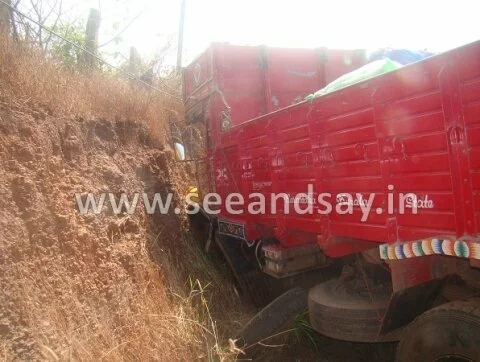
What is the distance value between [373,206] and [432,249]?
1.63ft

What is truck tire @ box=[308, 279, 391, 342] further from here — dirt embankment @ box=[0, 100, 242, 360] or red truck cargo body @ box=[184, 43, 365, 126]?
red truck cargo body @ box=[184, 43, 365, 126]

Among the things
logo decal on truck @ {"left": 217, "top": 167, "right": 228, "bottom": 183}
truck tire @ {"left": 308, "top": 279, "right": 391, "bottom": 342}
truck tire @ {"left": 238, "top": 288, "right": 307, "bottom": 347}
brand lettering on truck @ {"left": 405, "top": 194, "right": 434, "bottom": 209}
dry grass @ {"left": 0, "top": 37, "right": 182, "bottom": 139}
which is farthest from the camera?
logo decal on truck @ {"left": 217, "top": 167, "right": 228, "bottom": 183}

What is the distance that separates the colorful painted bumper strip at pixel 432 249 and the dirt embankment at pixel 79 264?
5.35 feet

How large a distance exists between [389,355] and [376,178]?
1656mm

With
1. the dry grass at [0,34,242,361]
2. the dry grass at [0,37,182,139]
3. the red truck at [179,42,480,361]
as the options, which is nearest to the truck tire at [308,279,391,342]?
the red truck at [179,42,480,361]

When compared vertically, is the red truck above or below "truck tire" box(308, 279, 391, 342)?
above

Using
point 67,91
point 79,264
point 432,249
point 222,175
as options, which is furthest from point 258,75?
point 432,249

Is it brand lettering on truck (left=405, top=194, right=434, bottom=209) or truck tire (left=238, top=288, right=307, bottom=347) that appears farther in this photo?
truck tire (left=238, top=288, right=307, bottom=347)

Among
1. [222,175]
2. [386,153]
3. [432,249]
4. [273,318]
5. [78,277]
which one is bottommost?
[273,318]

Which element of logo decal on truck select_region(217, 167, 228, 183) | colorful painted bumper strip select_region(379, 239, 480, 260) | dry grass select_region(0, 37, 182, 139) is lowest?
colorful painted bumper strip select_region(379, 239, 480, 260)

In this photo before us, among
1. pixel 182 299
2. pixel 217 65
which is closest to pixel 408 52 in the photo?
pixel 217 65

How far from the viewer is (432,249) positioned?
2.05 metres

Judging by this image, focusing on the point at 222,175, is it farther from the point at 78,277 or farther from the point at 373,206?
the point at 373,206

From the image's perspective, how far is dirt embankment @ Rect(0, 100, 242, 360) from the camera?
276 centimetres
